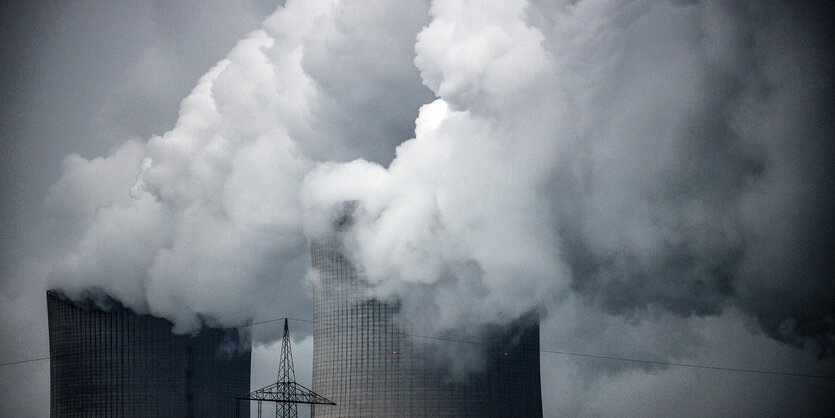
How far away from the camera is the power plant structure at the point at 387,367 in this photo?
4444 cm

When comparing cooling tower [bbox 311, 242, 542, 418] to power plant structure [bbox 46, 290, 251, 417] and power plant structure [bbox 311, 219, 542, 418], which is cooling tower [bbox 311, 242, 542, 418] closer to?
power plant structure [bbox 311, 219, 542, 418]

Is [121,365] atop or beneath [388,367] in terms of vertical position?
atop

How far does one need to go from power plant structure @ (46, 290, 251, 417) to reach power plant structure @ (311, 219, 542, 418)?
8.88 meters

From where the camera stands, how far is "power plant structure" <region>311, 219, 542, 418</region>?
44.4 m

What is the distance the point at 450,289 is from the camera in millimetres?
44281

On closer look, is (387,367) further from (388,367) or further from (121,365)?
(121,365)

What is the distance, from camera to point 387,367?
4494cm

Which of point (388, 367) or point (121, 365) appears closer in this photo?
point (388, 367)

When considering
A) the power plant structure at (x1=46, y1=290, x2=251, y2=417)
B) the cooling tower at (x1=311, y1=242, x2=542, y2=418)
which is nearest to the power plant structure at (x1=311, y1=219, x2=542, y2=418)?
the cooling tower at (x1=311, y1=242, x2=542, y2=418)

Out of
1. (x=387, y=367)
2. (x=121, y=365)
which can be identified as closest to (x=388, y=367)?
(x=387, y=367)

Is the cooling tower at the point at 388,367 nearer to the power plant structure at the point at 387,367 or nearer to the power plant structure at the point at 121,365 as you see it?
the power plant structure at the point at 387,367

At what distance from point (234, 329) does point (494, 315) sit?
17679 millimetres

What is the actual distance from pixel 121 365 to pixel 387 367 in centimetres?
1587

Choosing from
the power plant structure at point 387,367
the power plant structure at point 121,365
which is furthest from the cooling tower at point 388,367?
the power plant structure at point 121,365
